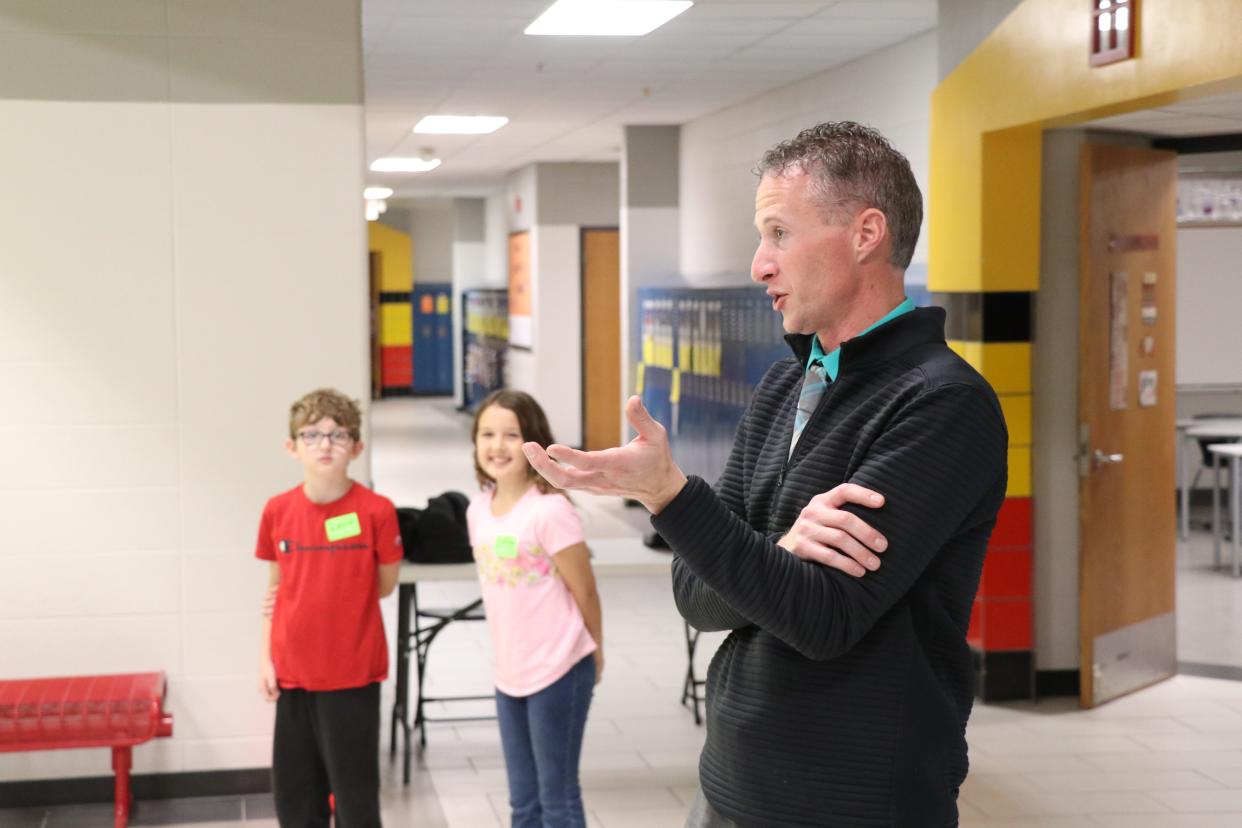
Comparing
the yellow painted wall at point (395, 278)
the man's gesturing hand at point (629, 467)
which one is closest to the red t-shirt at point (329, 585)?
the man's gesturing hand at point (629, 467)

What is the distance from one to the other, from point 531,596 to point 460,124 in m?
8.43

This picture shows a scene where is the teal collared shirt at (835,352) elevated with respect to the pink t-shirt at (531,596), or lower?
elevated

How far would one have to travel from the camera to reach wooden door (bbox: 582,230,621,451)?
1516cm

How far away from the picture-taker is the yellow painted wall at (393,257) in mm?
25047

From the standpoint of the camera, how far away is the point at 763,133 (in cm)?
981

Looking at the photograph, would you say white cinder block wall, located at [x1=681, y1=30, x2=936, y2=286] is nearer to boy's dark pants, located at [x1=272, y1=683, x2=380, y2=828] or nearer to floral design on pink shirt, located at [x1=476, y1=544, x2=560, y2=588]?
floral design on pink shirt, located at [x1=476, y1=544, x2=560, y2=588]

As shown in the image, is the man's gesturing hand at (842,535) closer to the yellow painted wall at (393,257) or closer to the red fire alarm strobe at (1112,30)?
the red fire alarm strobe at (1112,30)

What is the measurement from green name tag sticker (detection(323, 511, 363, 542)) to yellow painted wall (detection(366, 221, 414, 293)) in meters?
21.5

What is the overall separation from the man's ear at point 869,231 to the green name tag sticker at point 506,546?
2235 mm

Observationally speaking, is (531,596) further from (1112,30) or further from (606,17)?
(606,17)

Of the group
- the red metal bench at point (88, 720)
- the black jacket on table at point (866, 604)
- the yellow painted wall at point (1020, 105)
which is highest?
the yellow painted wall at point (1020, 105)

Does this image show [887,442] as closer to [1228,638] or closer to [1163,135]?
[1163,135]

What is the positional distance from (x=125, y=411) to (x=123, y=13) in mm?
1250

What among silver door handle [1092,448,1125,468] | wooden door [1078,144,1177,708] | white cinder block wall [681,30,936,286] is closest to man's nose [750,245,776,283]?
white cinder block wall [681,30,936,286]
